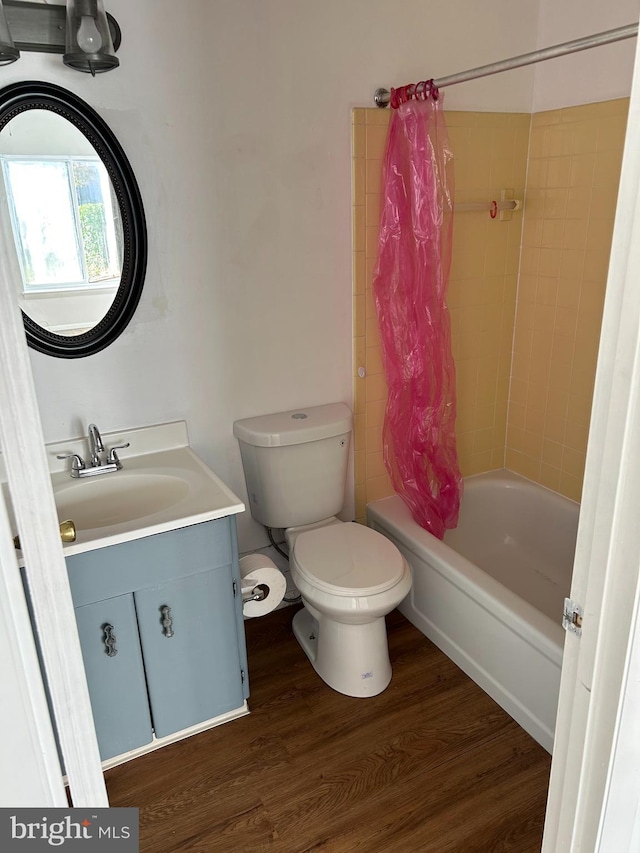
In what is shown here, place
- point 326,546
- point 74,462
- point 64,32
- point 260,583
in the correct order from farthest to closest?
point 326,546
point 260,583
point 74,462
point 64,32

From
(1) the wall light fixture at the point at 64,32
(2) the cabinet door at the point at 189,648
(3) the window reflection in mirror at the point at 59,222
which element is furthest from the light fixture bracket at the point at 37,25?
(2) the cabinet door at the point at 189,648

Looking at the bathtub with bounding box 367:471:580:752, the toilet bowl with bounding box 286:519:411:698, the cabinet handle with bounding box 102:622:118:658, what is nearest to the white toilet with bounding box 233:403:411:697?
the toilet bowl with bounding box 286:519:411:698

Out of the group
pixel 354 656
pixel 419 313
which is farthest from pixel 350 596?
pixel 419 313

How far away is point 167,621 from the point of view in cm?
185

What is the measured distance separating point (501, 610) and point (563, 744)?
0.93m

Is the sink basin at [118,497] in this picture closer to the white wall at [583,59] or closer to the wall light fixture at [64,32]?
the wall light fixture at [64,32]

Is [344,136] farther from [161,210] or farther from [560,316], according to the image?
[560,316]

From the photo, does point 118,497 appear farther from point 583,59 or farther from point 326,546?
point 583,59

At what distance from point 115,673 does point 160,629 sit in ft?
0.53

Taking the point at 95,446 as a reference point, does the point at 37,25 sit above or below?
above

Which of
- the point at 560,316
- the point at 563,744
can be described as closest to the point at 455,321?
the point at 560,316

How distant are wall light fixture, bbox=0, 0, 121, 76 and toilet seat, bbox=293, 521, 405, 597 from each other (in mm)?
1512

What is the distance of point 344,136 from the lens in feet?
7.13

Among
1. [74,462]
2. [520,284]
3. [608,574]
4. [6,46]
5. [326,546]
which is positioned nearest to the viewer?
[608,574]
